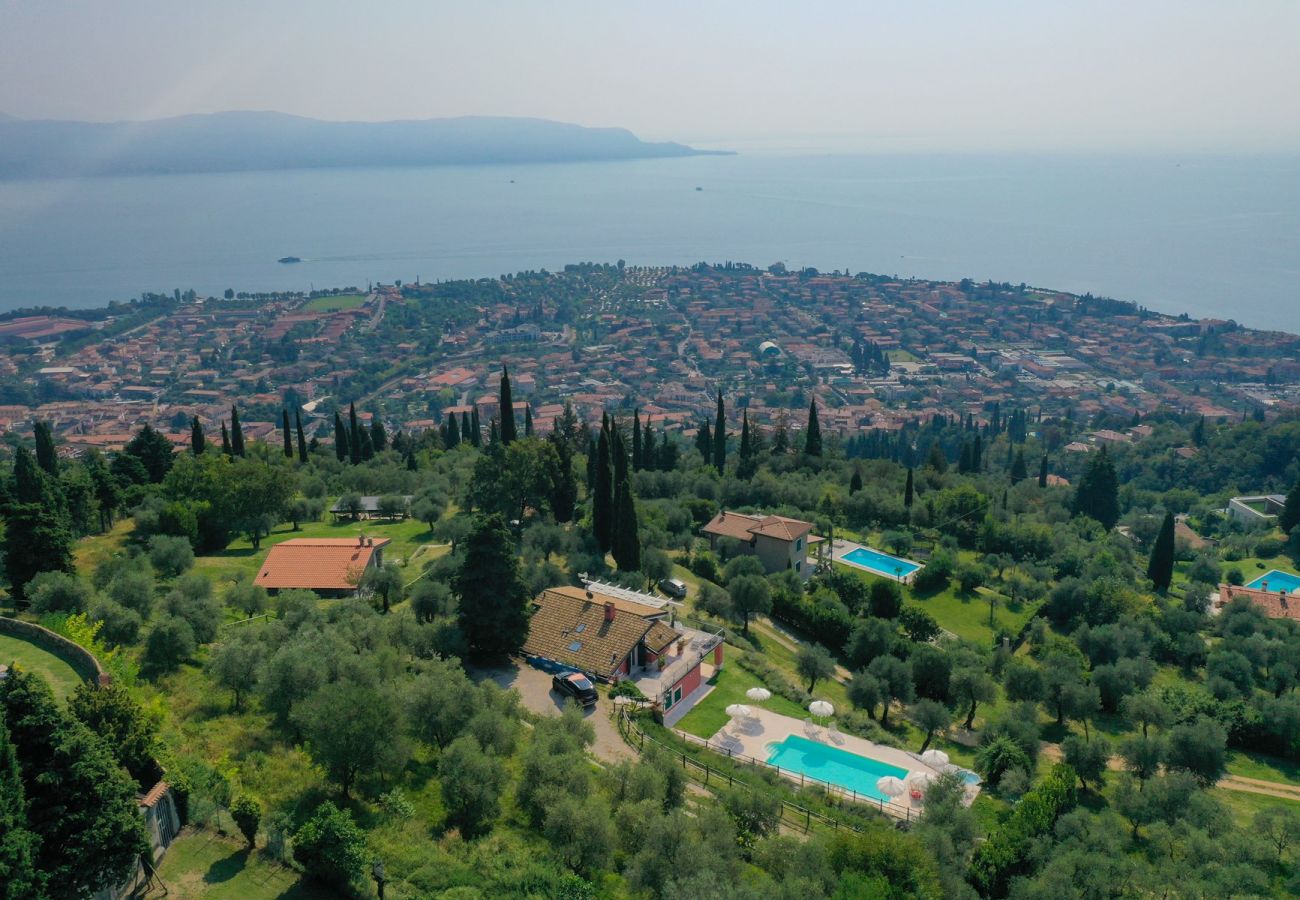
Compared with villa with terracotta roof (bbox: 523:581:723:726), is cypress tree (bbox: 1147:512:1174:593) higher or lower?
lower

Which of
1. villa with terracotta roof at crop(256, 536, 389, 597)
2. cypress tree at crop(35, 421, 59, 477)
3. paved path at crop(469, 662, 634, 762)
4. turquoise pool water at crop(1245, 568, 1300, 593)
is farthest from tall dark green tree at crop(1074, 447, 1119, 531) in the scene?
cypress tree at crop(35, 421, 59, 477)

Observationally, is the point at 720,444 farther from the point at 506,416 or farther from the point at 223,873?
the point at 223,873

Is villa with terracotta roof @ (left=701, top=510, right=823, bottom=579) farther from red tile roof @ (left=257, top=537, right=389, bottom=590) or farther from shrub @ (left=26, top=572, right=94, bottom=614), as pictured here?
shrub @ (left=26, top=572, right=94, bottom=614)

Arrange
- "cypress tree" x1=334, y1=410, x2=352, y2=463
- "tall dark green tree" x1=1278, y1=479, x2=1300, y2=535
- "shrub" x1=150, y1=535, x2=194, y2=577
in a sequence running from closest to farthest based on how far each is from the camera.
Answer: "shrub" x1=150, y1=535, x2=194, y2=577
"tall dark green tree" x1=1278, y1=479, x2=1300, y2=535
"cypress tree" x1=334, y1=410, x2=352, y2=463

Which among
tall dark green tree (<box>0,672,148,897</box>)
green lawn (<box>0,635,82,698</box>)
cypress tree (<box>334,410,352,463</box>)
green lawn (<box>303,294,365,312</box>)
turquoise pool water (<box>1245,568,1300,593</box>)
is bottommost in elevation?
green lawn (<box>303,294,365,312</box>)

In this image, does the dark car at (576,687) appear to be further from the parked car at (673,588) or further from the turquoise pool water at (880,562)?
the turquoise pool water at (880,562)

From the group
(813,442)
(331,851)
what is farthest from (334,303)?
(331,851)
